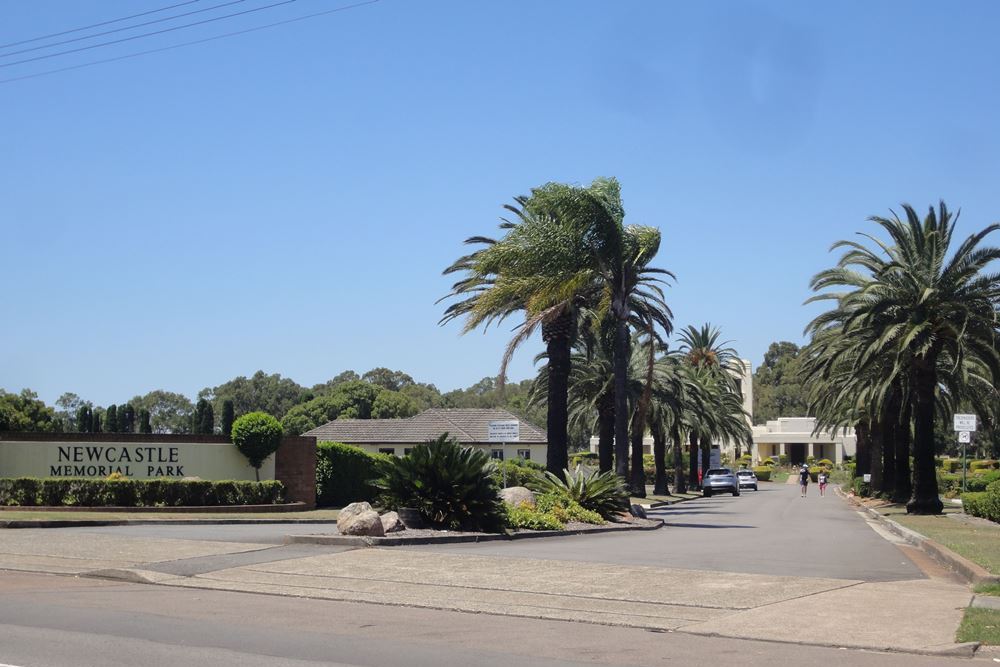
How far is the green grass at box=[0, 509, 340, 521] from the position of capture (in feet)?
84.8

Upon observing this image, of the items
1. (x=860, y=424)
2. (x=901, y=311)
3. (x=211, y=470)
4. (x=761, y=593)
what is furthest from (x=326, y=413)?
(x=761, y=593)

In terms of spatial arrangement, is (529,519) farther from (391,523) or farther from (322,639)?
(322,639)

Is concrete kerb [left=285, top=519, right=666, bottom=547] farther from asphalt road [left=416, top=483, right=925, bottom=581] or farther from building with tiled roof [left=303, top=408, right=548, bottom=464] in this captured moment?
building with tiled roof [left=303, top=408, right=548, bottom=464]

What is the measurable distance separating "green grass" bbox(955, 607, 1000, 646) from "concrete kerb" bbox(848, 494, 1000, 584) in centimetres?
236

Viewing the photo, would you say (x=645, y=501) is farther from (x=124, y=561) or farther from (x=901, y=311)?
(x=124, y=561)

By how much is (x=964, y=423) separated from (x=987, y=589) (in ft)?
77.1

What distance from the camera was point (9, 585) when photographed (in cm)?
1434

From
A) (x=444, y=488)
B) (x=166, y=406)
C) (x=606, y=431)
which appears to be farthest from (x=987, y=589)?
(x=166, y=406)

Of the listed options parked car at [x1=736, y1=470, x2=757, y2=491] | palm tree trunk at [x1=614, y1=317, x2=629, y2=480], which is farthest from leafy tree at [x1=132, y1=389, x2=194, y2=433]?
palm tree trunk at [x1=614, y1=317, x2=629, y2=480]

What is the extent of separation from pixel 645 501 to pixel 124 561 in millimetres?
36935

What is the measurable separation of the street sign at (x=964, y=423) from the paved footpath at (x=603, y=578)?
1441 centimetres

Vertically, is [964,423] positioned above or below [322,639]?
above

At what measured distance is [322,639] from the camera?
10.6 meters

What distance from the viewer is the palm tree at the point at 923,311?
105 ft
